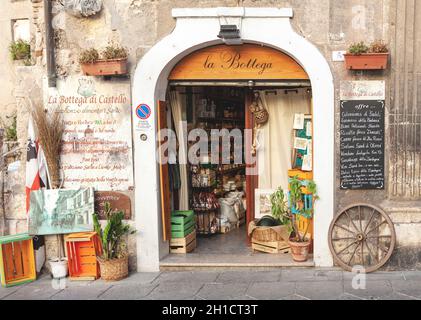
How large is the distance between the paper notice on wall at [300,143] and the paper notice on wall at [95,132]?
251 centimetres

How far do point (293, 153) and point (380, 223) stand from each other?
1.73 m

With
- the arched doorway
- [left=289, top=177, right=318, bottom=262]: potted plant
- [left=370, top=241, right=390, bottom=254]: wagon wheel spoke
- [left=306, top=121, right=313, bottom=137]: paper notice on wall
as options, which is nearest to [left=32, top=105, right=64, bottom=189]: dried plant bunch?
the arched doorway

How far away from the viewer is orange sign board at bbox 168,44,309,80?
623cm

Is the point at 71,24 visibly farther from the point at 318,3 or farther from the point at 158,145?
the point at 318,3

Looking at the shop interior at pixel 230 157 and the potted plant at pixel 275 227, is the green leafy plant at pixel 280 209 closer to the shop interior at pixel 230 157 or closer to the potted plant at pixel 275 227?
the potted plant at pixel 275 227

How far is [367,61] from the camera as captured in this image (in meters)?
5.68

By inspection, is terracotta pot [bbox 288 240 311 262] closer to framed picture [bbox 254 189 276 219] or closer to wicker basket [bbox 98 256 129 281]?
framed picture [bbox 254 189 276 219]

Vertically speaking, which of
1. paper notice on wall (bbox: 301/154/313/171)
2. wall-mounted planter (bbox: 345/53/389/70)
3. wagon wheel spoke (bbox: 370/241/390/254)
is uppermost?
wall-mounted planter (bbox: 345/53/389/70)

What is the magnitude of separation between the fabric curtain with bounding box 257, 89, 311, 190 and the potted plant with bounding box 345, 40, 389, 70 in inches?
50.4

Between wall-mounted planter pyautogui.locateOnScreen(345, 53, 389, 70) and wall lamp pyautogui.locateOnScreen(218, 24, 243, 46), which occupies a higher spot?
wall lamp pyautogui.locateOnScreen(218, 24, 243, 46)

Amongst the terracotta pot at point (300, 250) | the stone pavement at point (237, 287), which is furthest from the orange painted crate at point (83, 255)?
the terracotta pot at point (300, 250)

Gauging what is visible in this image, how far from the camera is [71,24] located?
6.21m
